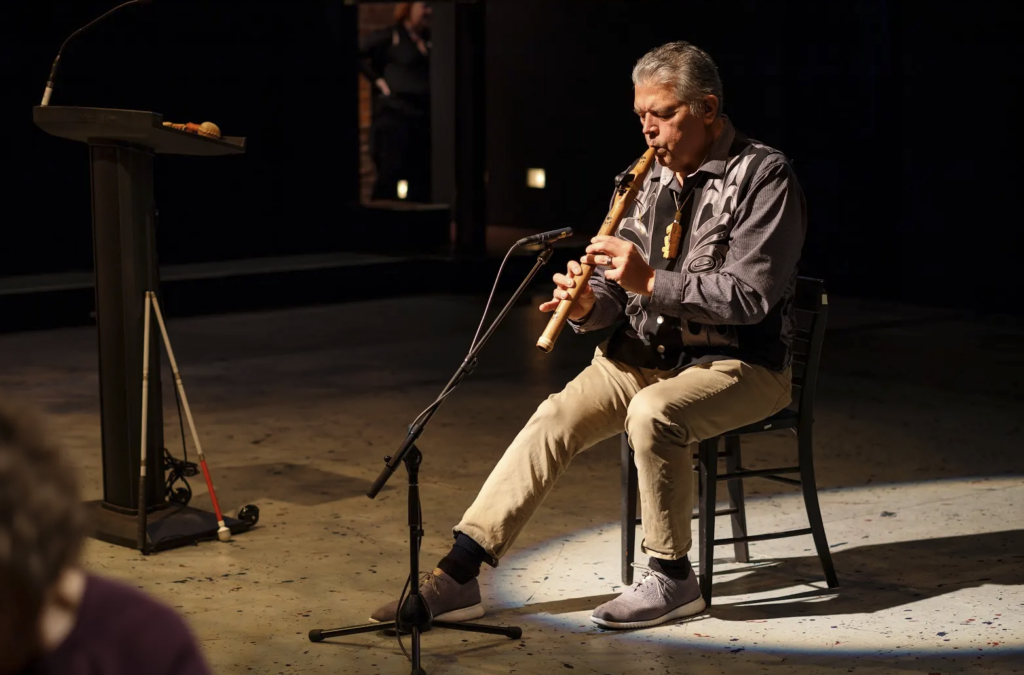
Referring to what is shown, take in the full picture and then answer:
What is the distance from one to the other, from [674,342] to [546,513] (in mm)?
985

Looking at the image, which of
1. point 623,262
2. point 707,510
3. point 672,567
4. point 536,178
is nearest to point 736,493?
point 707,510

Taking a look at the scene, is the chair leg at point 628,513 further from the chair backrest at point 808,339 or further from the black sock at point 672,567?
the chair backrest at point 808,339

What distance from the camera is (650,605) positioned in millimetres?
3172

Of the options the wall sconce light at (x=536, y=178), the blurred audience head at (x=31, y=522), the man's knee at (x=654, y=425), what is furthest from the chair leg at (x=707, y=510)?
the wall sconce light at (x=536, y=178)

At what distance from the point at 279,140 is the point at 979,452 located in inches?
215

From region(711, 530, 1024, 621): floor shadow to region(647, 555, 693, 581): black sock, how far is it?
0.15 metres

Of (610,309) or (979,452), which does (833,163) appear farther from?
(610,309)

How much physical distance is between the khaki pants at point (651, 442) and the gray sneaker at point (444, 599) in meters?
0.11

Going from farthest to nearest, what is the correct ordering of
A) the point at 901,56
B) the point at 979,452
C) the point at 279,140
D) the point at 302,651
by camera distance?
the point at 279,140, the point at 901,56, the point at 979,452, the point at 302,651

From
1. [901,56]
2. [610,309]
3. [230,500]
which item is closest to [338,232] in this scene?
[901,56]

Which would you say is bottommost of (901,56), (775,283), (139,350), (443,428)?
(443,428)

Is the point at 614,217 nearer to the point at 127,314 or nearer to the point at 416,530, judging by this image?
the point at 416,530

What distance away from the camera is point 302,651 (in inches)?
120

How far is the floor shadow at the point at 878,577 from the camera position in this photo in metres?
3.32
